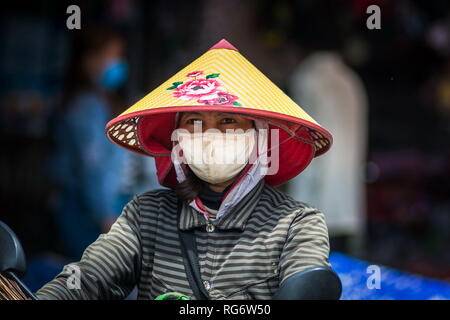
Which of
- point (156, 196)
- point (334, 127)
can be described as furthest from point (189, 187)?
point (334, 127)

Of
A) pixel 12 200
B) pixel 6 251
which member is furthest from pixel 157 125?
pixel 12 200

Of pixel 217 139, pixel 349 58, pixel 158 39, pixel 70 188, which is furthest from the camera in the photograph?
pixel 349 58

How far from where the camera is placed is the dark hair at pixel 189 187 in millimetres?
2062

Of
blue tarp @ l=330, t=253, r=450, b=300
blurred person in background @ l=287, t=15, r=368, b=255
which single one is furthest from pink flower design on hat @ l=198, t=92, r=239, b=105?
blurred person in background @ l=287, t=15, r=368, b=255

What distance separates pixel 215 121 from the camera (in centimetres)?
199

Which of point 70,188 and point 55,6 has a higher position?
point 55,6

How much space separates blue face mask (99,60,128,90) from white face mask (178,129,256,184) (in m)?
2.11

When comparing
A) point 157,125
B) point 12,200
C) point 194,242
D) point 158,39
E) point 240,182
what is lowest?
point 12,200

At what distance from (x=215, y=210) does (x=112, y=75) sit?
2.18 metres

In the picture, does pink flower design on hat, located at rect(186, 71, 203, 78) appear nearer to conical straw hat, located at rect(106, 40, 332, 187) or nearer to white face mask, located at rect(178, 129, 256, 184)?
conical straw hat, located at rect(106, 40, 332, 187)

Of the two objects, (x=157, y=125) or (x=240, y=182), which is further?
(x=157, y=125)

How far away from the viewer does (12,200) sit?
4473 millimetres
